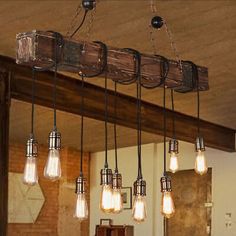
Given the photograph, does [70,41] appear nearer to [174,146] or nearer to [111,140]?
[174,146]

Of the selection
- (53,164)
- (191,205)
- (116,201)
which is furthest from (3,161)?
(191,205)

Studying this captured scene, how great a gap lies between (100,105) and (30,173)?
392 cm

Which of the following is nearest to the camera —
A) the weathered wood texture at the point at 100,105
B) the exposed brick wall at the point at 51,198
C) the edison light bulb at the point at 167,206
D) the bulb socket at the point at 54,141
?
the bulb socket at the point at 54,141

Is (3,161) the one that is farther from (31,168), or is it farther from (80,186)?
(31,168)

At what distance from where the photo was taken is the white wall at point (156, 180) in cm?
978

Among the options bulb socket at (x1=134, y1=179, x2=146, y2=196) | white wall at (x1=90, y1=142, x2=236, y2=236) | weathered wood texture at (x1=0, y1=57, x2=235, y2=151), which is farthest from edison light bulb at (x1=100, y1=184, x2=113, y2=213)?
white wall at (x1=90, y1=142, x2=236, y2=236)

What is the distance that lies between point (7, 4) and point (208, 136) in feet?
16.5

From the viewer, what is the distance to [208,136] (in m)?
9.05

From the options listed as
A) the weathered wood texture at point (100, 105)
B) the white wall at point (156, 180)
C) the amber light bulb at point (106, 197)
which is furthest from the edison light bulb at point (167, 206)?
the white wall at point (156, 180)

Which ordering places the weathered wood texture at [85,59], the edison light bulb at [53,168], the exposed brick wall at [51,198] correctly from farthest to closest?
the exposed brick wall at [51,198], the edison light bulb at [53,168], the weathered wood texture at [85,59]

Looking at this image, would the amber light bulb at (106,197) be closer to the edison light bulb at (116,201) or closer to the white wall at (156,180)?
the edison light bulb at (116,201)

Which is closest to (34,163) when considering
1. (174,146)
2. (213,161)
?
(174,146)

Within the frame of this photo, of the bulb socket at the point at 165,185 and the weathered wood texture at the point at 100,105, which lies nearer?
the bulb socket at the point at 165,185

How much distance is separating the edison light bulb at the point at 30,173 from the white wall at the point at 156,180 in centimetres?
664
